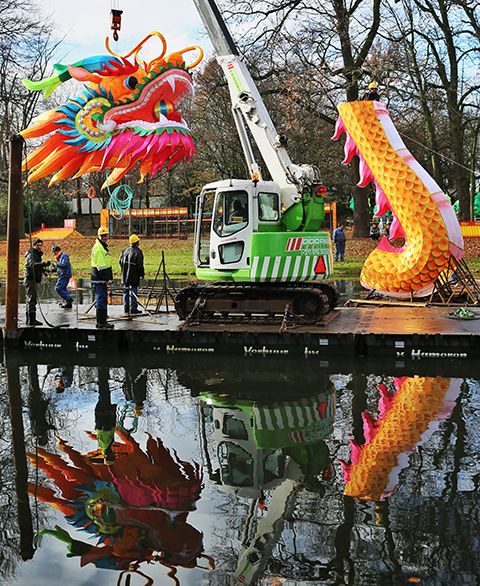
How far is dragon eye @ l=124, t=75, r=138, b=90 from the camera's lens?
1490 centimetres

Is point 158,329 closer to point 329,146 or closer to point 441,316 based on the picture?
point 441,316

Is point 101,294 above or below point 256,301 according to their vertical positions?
above

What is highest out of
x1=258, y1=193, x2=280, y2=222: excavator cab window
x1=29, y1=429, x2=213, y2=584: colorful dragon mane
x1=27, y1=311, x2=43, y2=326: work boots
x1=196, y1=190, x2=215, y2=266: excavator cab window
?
x1=258, y1=193, x2=280, y2=222: excavator cab window

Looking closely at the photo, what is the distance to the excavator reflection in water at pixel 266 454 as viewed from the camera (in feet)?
19.0

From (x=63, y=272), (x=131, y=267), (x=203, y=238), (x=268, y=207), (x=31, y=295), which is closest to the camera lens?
(x=268, y=207)

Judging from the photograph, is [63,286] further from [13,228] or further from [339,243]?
[339,243]

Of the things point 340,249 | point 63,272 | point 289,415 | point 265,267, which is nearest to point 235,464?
point 289,415

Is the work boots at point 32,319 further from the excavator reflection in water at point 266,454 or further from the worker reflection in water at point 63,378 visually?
the excavator reflection in water at point 266,454

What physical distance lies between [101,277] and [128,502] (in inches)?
306

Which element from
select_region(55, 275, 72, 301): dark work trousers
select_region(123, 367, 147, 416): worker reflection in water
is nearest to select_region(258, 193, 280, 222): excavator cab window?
select_region(123, 367, 147, 416): worker reflection in water

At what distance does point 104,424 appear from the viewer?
29.2ft

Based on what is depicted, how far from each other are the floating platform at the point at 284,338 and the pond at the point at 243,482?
4.30 ft

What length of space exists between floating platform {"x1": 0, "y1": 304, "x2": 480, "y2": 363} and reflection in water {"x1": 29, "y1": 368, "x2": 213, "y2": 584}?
4.70m

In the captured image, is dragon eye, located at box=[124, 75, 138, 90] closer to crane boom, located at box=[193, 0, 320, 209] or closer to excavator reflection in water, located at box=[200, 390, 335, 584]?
crane boom, located at box=[193, 0, 320, 209]
